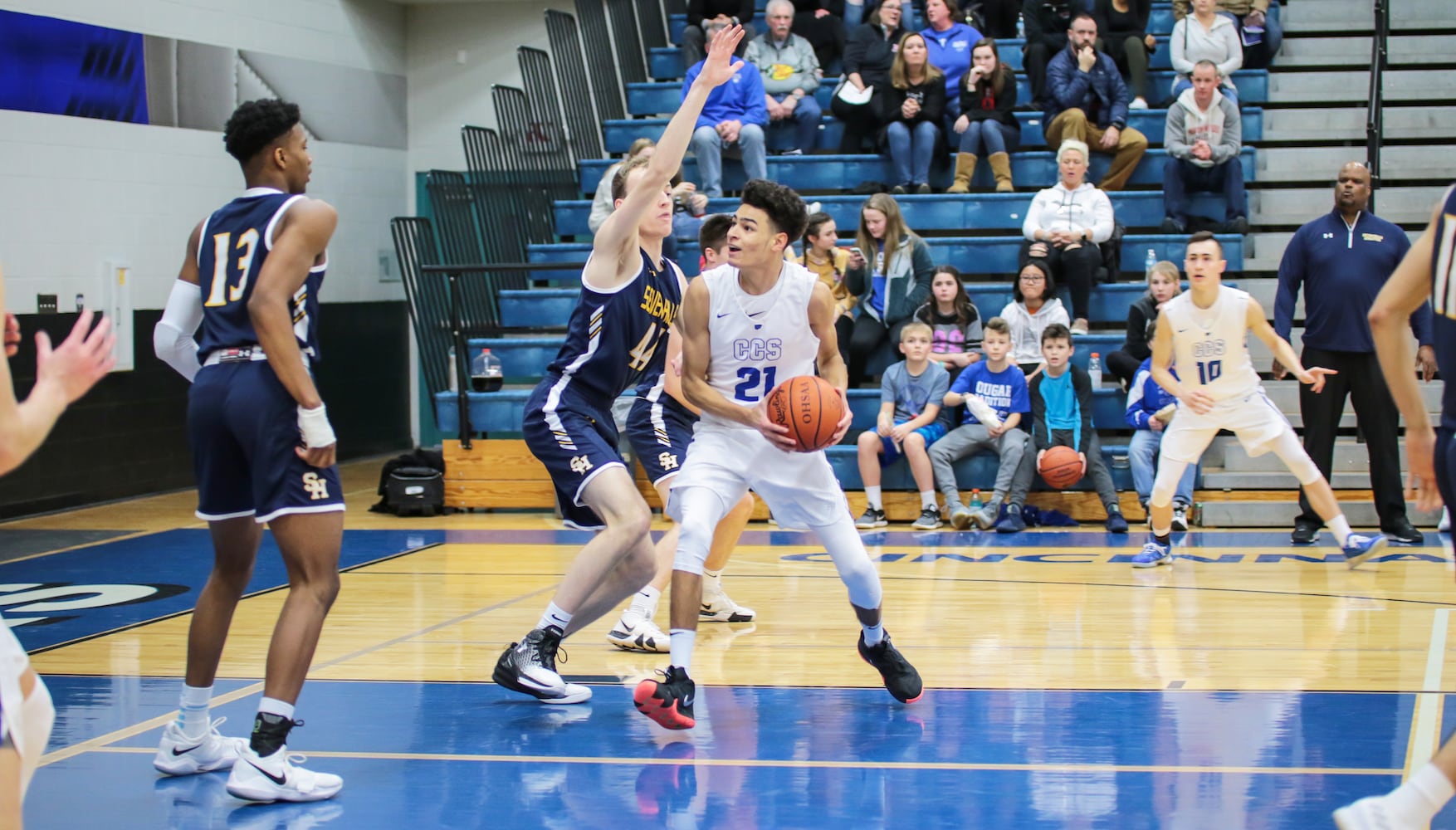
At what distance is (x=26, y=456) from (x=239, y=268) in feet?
4.58

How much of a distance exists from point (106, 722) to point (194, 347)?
4.43ft

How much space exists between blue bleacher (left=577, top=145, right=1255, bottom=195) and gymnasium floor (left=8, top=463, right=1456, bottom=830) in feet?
13.7

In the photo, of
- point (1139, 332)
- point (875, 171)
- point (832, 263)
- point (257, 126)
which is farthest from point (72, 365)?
point (875, 171)

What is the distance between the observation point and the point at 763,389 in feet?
15.6

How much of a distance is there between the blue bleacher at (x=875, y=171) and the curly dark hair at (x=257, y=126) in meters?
7.77

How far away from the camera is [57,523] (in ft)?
30.9

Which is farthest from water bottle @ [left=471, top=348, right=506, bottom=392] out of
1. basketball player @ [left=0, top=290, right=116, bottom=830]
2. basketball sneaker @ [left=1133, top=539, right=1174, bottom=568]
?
basketball player @ [left=0, top=290, right=116, bottom=830]

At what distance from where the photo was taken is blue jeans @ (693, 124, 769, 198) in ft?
Answer: 36.2

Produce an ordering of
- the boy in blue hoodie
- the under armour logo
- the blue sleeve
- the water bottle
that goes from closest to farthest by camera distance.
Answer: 1. the under armour logo
2. the blue sleeve
3. the boy in blue hoodie
4. the water bottle

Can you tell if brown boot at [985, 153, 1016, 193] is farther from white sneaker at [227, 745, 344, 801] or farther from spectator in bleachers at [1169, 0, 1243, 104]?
white sneaker at [227, 745, 344, 801]

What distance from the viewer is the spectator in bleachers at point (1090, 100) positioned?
1091cm

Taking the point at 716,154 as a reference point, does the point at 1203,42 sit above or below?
above

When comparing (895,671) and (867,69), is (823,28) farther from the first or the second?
(895,671)

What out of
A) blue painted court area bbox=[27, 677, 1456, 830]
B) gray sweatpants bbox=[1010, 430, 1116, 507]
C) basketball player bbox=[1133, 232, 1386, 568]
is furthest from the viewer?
gray sweatpants bbox=[1010, 430, 1116, 507]
